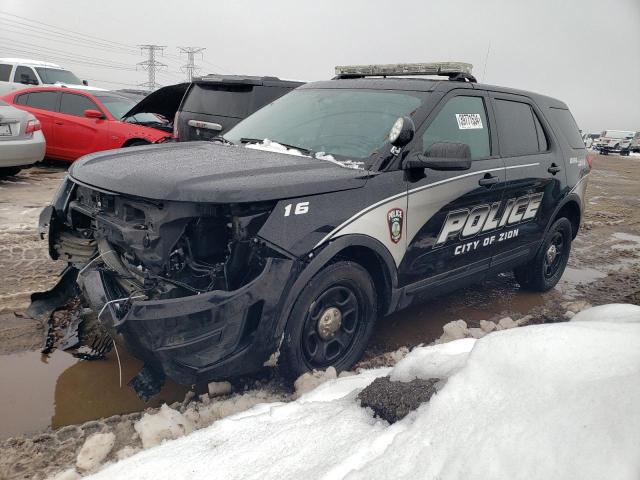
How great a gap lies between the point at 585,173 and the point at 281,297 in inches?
150

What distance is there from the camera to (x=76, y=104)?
30.0 feet

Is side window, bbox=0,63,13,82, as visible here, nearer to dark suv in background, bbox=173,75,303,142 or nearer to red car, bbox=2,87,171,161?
red car, bbox=2,87,171,161

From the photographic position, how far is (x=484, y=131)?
3732 millimetres

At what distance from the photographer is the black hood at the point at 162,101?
7945mm

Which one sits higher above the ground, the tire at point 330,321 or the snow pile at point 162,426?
the tire at point 330,321

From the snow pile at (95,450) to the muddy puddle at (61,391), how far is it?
0.34 meters

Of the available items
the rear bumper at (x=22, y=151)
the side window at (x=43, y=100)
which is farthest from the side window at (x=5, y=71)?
the rear bumper at (x=22, y=151)

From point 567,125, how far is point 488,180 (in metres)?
1.77

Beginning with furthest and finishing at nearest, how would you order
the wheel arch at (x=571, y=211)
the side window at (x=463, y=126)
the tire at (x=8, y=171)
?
1. the tire at (x=8, y=171)
2. the wheel arch at (x=571, y=211)
3. the side window at (x=463, y=126)

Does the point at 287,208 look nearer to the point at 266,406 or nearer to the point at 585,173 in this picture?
the point at 266,406

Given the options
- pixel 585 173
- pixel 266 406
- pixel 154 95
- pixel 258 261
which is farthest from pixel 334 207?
pixel 154 95

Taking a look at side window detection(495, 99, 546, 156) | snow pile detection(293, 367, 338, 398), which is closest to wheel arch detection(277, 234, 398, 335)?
snow pile detection(293, 367, 338, 398)

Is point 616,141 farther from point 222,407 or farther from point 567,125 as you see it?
point 222,407

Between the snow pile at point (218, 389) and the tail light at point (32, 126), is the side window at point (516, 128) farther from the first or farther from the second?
the tail light at point (32, 126)
